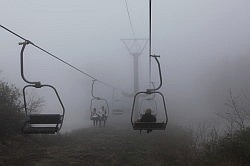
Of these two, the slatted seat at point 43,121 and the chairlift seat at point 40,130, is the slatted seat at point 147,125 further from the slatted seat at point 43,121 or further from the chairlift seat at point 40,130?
the chairlift seat at point 40,130

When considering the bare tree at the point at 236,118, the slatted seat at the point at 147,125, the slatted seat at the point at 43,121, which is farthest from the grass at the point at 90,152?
the bare tree at the point at 236,118

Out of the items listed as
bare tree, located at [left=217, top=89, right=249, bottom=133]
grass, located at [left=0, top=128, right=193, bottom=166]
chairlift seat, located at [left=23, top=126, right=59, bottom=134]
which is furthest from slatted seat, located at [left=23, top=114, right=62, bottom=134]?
bare tree, located at [left=217, top=89, right=249, bottom=133]

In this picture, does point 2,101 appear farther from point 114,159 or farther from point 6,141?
point 114,159

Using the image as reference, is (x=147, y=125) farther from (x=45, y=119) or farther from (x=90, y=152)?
(x=45, y=119)

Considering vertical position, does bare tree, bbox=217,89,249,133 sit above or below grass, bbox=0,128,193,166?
above

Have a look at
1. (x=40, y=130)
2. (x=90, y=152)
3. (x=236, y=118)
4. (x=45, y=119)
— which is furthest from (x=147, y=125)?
(x=236, y=118)

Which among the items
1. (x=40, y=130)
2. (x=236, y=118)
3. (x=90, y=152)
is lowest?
(x=90, y=152)

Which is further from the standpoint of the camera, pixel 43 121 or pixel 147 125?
pixel 147 125

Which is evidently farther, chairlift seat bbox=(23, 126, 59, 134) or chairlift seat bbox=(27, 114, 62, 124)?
chairlift seat bbox=(27, 114, 62, 124)

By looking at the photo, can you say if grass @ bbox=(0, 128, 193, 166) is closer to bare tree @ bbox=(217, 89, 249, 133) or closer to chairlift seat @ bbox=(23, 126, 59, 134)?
chairlift seat @ bbox=(23, 126, 59, 134)

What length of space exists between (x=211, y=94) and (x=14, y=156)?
60282 millimetres

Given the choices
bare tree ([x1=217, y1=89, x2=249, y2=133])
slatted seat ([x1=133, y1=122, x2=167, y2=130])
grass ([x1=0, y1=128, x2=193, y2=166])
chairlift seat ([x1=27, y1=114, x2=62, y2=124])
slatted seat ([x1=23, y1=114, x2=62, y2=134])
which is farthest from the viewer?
bare tree ([x1=217, y1=89, x2=249, y2=133])

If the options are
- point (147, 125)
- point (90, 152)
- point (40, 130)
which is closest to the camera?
point (40, 130)

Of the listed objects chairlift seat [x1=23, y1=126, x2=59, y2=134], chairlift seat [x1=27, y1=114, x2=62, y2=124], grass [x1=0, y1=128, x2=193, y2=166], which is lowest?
grass [x1=0, y1=128, x2=193, y2=166]
